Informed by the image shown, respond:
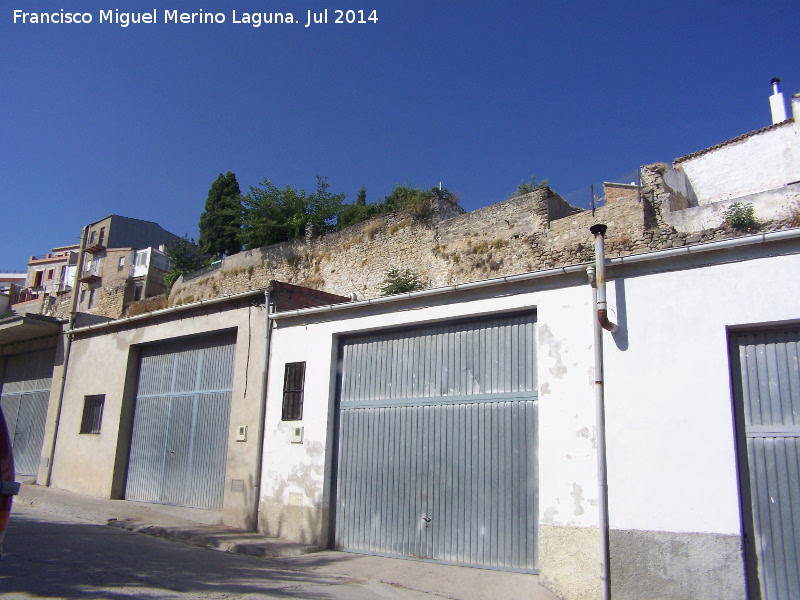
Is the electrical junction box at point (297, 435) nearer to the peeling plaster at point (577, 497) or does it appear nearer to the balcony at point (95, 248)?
the peeling plaster at point (577, 497)

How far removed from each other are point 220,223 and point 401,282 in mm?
23518

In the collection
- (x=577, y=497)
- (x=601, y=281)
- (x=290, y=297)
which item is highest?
(x=290, y=297)

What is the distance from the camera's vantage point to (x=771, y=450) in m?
6.11

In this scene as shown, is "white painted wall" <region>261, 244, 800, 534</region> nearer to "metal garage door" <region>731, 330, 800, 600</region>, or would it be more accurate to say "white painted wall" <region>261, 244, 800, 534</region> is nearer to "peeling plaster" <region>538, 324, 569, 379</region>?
"peeling plaster" <region>538, 324, 569, 379</region>

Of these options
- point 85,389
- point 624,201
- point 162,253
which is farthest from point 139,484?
point 162,253

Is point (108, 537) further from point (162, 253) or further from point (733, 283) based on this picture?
point (162, 253)

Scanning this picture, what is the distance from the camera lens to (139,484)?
12.9 metres

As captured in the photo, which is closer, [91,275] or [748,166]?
[748,166]

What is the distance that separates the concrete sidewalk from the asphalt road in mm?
256

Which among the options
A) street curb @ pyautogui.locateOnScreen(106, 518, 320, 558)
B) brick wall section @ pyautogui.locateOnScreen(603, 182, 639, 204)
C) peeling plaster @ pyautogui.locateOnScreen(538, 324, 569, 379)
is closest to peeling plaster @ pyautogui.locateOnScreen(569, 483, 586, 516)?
peeling plaster @ pyautogui.locateOnScreen(538, 324, 569, 379)

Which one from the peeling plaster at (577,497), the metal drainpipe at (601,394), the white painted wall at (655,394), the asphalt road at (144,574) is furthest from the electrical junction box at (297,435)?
the metal drainpipe at (601,394)

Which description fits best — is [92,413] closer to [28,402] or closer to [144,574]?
[28,402]

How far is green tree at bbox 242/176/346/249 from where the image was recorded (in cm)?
2820

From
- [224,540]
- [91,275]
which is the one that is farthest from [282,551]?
[91,275]
